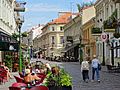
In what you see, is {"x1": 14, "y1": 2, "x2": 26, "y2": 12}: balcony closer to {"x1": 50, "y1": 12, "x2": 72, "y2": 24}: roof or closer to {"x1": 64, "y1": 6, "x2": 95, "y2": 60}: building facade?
{"x1": 64, "y1": 6, "x2": 95, "y2": 60}: building facade

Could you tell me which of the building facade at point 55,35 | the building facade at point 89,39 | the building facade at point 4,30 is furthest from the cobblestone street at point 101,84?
the building facade at point 55,35

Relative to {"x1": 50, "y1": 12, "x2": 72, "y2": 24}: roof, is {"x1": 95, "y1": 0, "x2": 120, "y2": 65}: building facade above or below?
below

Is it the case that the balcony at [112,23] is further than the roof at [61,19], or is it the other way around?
the roof at [61,19]

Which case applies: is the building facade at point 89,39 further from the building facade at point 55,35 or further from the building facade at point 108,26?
the building facade at point 55,35

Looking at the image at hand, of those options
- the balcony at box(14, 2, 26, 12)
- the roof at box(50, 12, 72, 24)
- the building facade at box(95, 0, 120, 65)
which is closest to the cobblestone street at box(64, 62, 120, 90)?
the building facade at box(95, 0, 120, 65)

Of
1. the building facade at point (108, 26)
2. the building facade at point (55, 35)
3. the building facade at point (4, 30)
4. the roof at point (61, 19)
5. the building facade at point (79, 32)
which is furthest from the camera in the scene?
the roof at point (61, 19)

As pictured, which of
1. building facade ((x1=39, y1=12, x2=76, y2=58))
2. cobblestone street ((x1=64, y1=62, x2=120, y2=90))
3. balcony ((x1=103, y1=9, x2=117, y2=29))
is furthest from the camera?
building facade ((x1=39, y1=12, x2=76, y2=58))

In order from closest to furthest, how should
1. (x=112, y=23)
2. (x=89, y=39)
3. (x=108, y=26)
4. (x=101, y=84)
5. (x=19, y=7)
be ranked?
(x=101, y=84)
(x=112, y=23)
(x=108, y=26)
(x=19, y=7)
(x=89, y=39)

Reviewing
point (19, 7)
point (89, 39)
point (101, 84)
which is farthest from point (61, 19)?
point (101, 84)

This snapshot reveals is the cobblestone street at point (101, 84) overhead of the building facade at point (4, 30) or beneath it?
beneath

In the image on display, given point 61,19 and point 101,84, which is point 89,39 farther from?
point 61,19

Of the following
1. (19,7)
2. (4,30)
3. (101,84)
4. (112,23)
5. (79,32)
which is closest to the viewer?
(101,84)

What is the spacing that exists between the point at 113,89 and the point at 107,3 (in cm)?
3537

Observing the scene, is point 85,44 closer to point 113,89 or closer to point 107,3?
point 107,3
